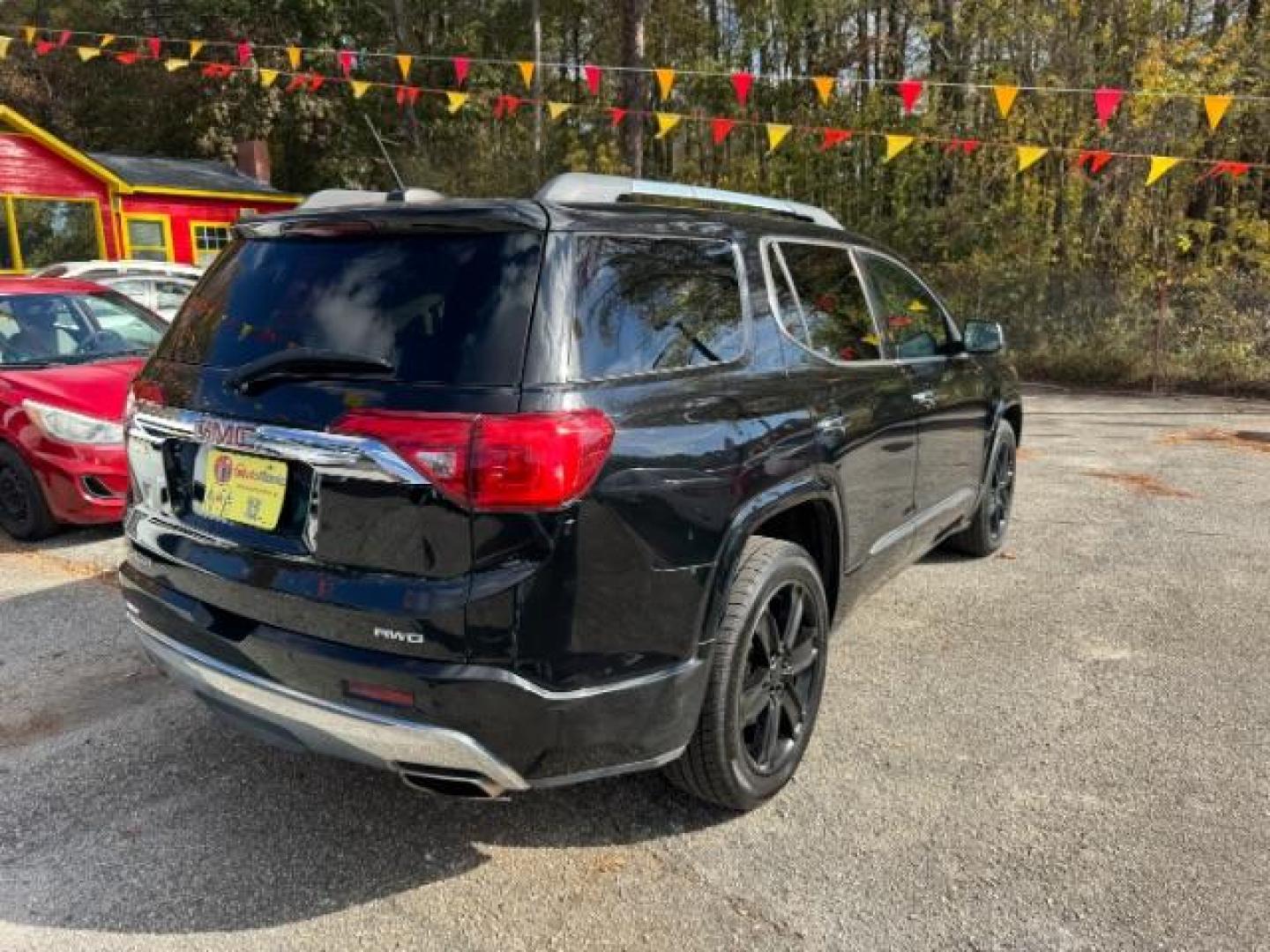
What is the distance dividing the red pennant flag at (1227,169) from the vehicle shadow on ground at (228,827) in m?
13.4

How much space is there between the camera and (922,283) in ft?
14.9

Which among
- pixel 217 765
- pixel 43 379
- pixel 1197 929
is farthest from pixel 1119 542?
pixel 43 379

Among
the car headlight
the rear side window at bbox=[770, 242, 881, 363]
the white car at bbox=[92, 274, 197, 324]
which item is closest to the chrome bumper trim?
the rear side window at bbox=[770, 242, 881, 363]

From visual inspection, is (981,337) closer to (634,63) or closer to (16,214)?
(634,63)

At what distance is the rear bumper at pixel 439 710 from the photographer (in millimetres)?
2182

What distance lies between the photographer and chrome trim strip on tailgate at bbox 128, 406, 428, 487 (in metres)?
2.18

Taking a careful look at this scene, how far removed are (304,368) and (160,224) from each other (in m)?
22.9

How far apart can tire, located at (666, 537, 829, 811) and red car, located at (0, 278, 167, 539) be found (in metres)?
3.75

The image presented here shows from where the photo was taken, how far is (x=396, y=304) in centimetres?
235

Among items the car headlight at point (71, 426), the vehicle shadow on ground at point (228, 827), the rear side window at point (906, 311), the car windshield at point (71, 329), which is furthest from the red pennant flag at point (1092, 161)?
the vehicle shadow on ground at point (228, 827)

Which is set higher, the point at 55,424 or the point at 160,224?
the point at 160,224

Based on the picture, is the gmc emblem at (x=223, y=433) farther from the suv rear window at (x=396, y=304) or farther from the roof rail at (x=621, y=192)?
the roof rail at (x=621, y=192)

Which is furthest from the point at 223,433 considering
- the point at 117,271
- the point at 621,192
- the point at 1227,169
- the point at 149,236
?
the point at 149,236

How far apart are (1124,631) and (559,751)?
10.3 ft
